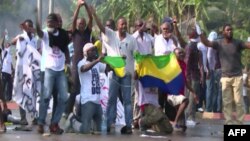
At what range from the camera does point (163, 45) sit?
13164mm

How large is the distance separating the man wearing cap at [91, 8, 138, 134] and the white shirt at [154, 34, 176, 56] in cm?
87

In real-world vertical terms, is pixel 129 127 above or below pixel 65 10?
below

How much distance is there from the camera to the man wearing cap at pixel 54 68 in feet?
38.0

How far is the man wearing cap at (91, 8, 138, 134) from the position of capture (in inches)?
480

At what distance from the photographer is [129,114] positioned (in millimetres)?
12172

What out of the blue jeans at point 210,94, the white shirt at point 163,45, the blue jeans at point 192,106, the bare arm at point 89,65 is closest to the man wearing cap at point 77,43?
the bare arm at point 89,65

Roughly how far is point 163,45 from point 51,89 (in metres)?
2.53

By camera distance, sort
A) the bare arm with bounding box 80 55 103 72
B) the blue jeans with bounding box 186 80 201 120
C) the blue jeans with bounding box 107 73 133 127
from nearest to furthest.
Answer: the bare arm with bounding box 80 55 103 72 → the blue jeans with bounding box 107 73 133 127 → the blue jeans with bounding box 186 80 201 120

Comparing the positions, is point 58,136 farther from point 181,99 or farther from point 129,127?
point 181,99

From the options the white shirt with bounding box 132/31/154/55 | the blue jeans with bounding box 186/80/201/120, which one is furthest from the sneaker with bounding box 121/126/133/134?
the blue jeans with bounding box 186/80/201/120

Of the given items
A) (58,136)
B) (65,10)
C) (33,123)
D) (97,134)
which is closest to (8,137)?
(58,136)

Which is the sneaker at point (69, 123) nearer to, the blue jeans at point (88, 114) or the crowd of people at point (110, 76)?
the crowd of people at point (110, 76)

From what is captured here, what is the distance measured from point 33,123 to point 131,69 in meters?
2.29

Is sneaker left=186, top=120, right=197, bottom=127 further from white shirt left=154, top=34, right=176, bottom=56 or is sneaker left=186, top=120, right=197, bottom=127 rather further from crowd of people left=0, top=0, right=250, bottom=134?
white shirt left=154, top=34, right=176, bottom=56
